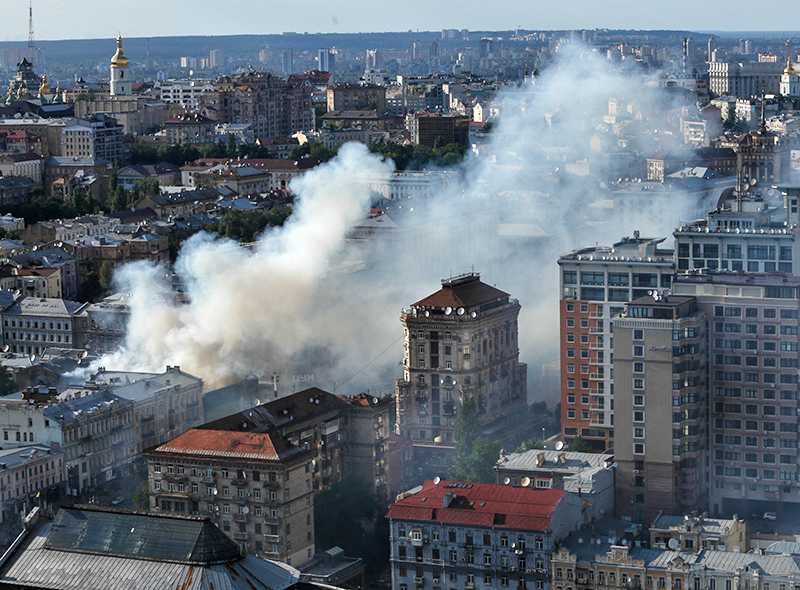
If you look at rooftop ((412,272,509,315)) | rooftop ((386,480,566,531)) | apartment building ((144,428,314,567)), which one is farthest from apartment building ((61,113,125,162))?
rooftop ((386,480,566,531))

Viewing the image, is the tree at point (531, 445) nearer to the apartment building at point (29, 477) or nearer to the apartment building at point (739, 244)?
the apartment building at point (739, 244)

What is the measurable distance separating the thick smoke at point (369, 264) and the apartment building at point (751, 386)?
46.2 ft

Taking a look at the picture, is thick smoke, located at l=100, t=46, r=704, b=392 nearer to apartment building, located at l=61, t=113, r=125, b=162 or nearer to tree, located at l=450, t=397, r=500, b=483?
tree, located at l=450, t=397, r=500, b=483

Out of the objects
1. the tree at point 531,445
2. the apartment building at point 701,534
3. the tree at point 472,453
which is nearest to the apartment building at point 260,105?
the tree at point 472,453

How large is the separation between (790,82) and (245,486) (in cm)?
10335

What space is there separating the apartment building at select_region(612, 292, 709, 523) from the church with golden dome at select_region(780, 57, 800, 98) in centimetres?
9699

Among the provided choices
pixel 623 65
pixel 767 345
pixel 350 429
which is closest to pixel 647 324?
pixel 767 345

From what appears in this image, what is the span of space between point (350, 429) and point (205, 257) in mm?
21888

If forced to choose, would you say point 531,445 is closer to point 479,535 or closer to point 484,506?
point 484,506

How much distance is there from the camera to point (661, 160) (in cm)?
8494

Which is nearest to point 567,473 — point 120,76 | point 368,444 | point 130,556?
point 368,444

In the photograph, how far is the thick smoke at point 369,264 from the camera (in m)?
57.8

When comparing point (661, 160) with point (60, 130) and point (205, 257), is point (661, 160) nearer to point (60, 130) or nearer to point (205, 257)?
point (205, 257)

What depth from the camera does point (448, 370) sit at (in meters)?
51.5
